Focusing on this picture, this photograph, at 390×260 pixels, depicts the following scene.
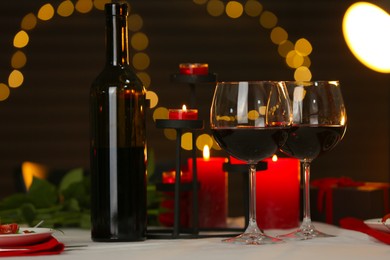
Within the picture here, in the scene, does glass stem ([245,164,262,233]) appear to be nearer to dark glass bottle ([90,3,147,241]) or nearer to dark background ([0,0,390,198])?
dark glass bottle ([90,3,147,241])

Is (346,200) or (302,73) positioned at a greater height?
(302,73)

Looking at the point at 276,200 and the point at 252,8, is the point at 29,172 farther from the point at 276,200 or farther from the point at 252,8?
the point at 252,8

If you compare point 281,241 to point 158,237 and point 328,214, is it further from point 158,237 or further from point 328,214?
point 328,214

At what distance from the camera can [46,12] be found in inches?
190

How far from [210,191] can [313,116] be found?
307 millimetres

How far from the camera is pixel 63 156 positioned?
477cm

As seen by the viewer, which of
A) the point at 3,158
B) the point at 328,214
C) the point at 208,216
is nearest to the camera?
the point at 208,216

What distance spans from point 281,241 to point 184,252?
173 mm

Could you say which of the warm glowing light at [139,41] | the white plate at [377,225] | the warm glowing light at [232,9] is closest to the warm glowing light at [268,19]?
the warm glowing light at [232,9]

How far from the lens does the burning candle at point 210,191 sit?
162 centimetres

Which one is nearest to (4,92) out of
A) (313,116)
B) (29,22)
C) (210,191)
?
(29,22)

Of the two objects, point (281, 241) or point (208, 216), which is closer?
point (281, 241)

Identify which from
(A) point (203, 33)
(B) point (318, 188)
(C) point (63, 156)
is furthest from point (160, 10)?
(B) point (318, 188)

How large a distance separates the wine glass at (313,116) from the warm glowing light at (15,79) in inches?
139
